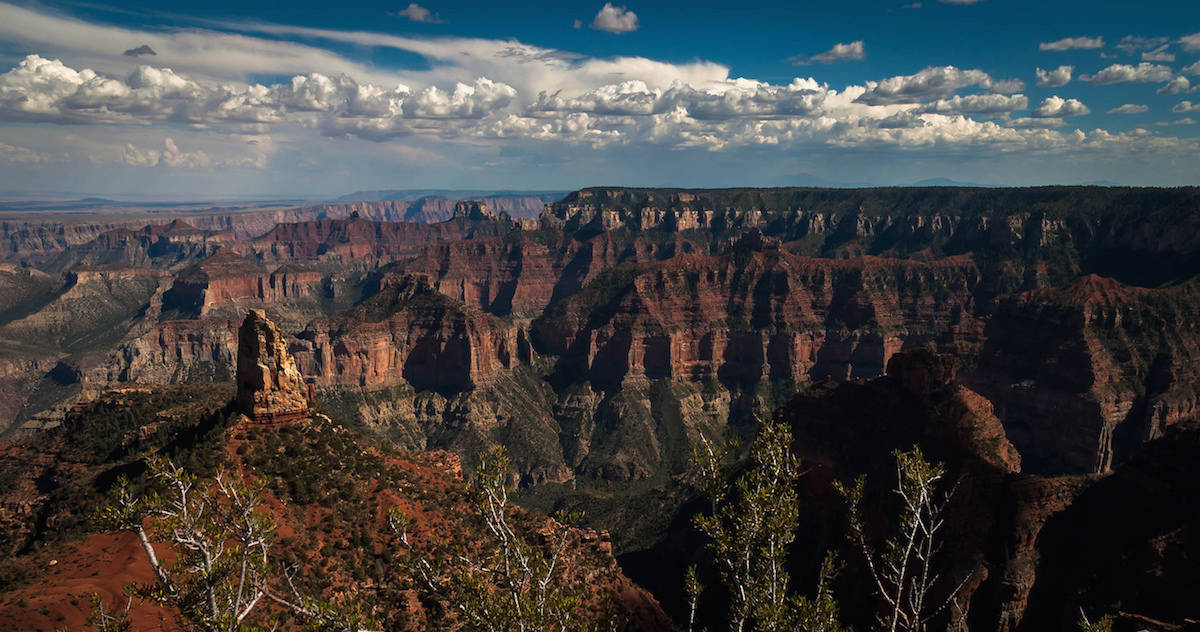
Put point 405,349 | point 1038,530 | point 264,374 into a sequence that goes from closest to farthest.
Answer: point 264,374
point 1038,530
point 405,349

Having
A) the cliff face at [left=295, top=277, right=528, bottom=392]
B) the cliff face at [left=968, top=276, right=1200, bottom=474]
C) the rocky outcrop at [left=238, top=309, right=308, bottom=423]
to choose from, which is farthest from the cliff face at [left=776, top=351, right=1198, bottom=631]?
the cliff face at [left=295, top=277, right=528, bottom=392]

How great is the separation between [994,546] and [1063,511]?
283 inches

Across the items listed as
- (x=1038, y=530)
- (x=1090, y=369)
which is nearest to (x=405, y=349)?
(x=1090, y=369)

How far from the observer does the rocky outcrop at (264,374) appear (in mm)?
62375

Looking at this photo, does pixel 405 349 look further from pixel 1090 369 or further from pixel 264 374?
pixel 1090 369

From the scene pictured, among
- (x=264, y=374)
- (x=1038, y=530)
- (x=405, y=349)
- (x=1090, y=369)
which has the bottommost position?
(x=405, y=349)

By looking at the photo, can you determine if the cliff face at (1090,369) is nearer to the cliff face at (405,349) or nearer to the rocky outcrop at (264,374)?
the cliff face at (405,349)

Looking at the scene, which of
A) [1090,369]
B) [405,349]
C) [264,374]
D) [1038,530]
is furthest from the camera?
[405,349]

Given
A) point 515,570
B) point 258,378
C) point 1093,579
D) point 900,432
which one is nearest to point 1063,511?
point 1093,579

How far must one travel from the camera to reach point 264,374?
204 ft

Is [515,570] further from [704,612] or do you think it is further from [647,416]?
[647,416]

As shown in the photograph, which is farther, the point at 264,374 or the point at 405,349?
the point at 405,349

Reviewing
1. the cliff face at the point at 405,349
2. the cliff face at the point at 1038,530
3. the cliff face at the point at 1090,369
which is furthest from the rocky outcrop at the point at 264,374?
the cliff face at the point at 1090,369

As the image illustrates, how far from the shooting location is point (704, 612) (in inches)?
3093
